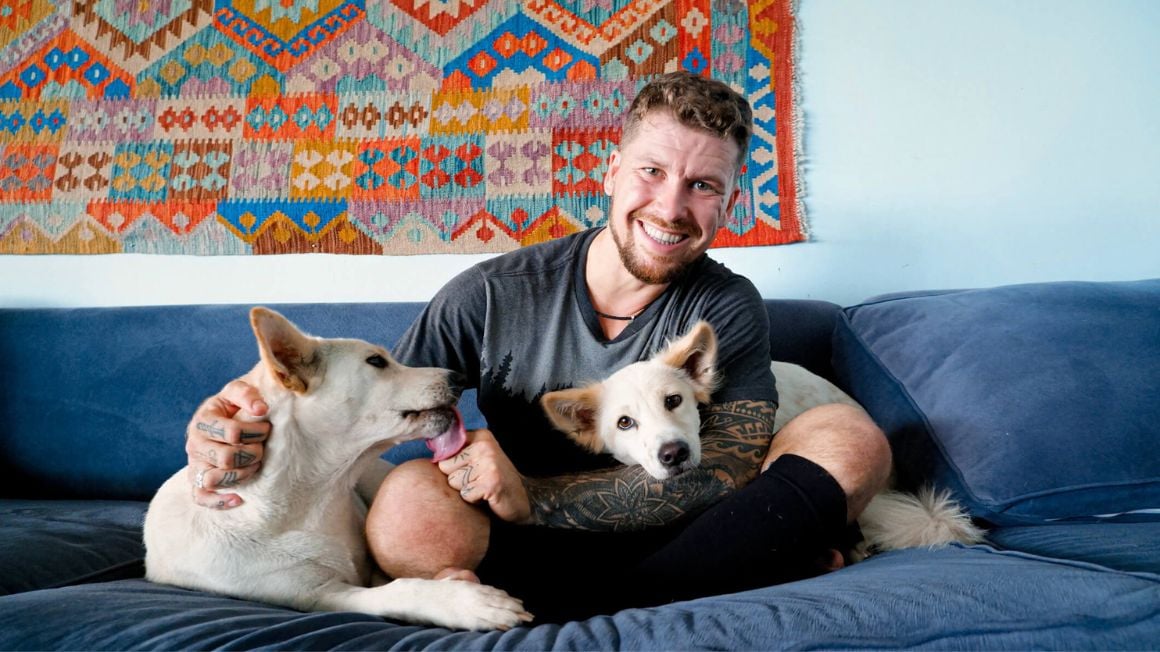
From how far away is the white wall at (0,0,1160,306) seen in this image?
7.10ft

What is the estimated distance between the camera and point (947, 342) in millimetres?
1716

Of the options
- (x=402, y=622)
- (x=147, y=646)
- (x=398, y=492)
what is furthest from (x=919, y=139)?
(x=147, y=646)

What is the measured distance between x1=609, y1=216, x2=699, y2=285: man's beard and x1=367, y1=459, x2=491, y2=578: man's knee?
593 mm

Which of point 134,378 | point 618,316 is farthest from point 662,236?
point 134,378

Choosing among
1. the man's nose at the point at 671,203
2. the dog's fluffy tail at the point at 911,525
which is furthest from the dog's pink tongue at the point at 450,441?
the dog's fluffy tail at the point at 911,525

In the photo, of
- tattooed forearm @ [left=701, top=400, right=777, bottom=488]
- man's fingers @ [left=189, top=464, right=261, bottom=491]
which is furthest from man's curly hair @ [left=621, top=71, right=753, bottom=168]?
man's fingers @ [left=189, top=464, right=261, bottom=491]

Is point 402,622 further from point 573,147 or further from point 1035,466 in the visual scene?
point 573,147

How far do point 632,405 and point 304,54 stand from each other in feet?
5.60

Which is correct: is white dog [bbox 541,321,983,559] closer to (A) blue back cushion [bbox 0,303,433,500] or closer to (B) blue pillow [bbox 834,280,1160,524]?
(B) blue pillow [bbox 834,280,1160,524]

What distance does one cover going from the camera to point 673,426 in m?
1.36

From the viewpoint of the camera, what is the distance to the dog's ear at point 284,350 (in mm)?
1134

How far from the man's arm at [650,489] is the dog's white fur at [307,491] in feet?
0.85

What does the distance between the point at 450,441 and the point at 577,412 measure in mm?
292

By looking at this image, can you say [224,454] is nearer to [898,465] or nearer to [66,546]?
[66,546]
